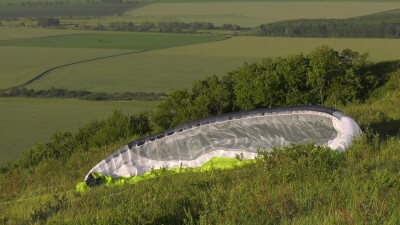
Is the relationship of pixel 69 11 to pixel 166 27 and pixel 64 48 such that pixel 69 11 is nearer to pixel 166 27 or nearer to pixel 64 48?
pixel 166 27

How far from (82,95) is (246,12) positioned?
10390 centimetres

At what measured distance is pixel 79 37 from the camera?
10294cm

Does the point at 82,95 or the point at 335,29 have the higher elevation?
the point at 335,29

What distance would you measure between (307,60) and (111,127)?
370 inches

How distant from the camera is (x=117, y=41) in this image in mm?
96812

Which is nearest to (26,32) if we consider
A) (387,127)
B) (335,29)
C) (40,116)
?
(335,29)

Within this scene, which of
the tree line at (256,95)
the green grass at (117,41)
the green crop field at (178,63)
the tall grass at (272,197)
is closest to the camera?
the tall grass at (272,197)

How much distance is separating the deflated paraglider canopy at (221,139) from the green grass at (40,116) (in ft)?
67.0

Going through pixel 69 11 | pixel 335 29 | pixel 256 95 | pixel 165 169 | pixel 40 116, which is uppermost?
pixel 165 169

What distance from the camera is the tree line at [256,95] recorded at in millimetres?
23828

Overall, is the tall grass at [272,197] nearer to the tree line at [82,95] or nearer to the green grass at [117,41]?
the tree line at [82,95]

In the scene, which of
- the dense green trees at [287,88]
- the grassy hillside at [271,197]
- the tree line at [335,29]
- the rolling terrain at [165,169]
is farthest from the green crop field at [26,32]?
the grassy hillside at [271,197]

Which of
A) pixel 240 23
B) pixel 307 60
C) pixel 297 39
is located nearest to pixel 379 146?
pixel 307 60

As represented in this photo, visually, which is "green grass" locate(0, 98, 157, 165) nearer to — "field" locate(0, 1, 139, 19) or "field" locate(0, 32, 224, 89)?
"field" locate(0, 32, 224, 89)
